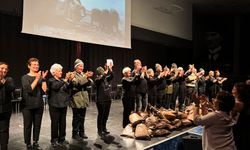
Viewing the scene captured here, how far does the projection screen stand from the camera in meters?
5.73

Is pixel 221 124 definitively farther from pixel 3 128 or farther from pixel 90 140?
pixel 90 140

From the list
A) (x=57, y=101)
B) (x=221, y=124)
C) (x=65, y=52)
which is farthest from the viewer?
(x=65, y=52)

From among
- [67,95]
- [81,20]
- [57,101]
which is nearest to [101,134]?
[67,95]

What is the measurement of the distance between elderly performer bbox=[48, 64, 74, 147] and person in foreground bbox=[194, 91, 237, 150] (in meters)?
2.36

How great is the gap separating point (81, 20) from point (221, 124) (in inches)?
197

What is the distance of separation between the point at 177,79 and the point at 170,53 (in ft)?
19.2

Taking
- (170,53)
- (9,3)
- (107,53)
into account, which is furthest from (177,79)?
(170,53)

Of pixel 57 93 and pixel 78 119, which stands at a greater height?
pixel 57 93

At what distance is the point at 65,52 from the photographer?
9.13 metres

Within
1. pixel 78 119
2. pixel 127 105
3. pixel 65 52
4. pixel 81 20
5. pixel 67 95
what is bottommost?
pixel 78 119

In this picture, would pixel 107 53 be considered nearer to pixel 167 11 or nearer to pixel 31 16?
pixel 167 11

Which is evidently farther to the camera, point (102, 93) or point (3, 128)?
point (102, 93)

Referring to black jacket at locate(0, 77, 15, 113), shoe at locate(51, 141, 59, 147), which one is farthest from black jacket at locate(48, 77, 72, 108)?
black jacket at locate(0, 77, 15, 113)

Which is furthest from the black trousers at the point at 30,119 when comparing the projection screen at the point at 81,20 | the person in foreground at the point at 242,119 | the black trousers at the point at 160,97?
the black trousers at the point at 160,97
